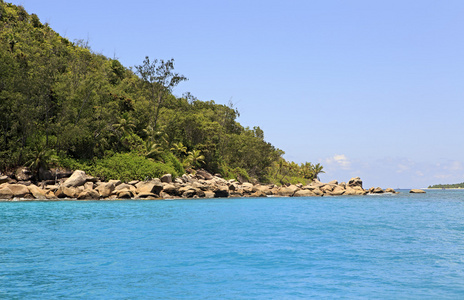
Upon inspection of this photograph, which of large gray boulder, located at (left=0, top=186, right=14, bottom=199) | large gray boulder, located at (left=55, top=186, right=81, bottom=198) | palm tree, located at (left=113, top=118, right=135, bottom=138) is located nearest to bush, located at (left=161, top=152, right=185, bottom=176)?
palm tree, located at (left=113, top=118, right=135, bottom=138)

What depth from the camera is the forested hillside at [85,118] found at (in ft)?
124

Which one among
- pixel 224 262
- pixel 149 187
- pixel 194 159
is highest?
pixel 194 159

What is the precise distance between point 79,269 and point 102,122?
36386mm

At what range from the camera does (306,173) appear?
10062 centimetres

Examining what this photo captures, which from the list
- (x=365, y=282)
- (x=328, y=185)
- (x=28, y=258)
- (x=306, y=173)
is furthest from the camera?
(x=306, y=173)

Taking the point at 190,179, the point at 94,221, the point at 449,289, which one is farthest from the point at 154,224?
the point at 190,179

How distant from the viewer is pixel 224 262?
36.6 ft

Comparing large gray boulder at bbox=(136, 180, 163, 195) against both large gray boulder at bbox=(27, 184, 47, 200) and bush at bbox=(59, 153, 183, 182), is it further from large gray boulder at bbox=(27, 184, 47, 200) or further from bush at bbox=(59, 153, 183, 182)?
large gray boulder at bbox=(27, 184, 47, 200)

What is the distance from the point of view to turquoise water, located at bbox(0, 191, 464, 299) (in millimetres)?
8270

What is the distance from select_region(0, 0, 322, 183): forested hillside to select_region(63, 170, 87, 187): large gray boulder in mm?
2484

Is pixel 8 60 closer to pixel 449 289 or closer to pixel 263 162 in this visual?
pixel 449 289

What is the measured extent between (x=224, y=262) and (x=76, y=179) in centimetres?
3014

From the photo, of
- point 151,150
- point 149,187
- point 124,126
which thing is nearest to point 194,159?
point 151,150

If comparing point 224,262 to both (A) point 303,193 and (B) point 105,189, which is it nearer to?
(B) point 105,189
